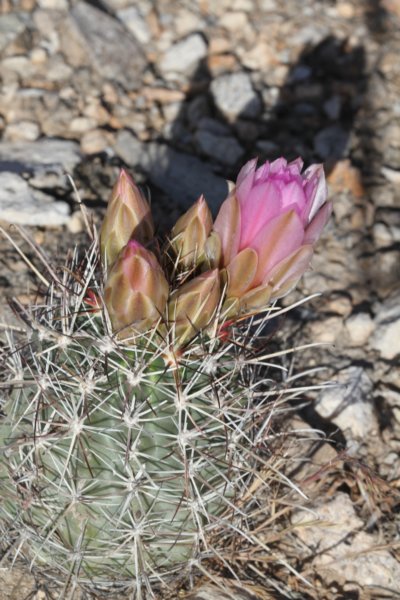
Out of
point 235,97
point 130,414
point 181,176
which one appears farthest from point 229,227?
point 235,97

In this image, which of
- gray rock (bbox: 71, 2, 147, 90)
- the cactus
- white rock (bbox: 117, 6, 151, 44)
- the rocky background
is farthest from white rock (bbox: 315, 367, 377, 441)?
white rock (bbox: 117, 6, 151, 44)

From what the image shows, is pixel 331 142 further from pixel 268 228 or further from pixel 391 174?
pixel 268 228

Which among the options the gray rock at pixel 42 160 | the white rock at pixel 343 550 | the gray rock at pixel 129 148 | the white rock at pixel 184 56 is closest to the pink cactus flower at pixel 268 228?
the white rock at pixel 343 550

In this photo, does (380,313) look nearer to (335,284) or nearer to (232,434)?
(335,284)

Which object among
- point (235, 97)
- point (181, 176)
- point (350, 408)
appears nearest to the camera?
point (350, 408)

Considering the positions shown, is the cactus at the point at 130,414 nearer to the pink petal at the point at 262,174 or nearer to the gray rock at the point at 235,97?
the pink petal at the point at 262,174

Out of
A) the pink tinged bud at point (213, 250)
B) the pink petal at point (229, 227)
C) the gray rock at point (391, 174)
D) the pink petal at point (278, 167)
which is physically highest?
the pink petal at point (278, 167)

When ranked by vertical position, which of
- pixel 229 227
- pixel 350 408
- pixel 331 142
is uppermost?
pixel 229 227
